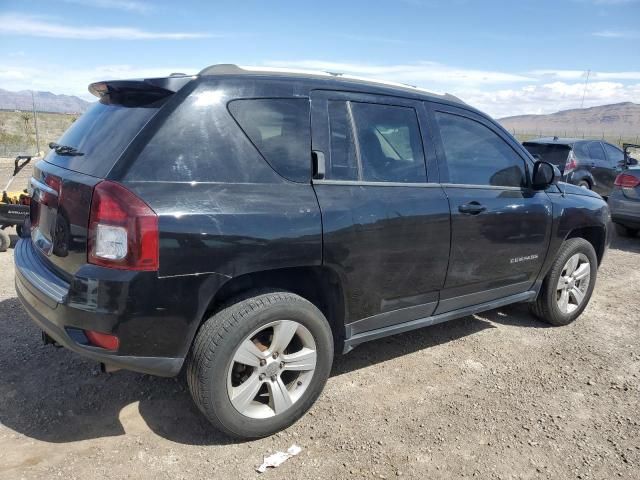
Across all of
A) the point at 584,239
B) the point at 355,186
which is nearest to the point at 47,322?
the point at 355,186

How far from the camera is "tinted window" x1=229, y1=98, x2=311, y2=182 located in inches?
106

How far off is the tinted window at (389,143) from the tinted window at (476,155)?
272 mm

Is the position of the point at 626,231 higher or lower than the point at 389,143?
lower

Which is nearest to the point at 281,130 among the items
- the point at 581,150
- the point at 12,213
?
the point at 12,213

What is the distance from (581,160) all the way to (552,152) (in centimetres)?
67

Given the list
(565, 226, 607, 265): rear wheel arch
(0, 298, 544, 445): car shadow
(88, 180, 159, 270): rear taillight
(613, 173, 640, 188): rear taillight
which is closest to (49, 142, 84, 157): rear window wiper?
(88, 180, 159, 270): rear taillight

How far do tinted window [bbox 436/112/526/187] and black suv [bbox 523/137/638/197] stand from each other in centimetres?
747

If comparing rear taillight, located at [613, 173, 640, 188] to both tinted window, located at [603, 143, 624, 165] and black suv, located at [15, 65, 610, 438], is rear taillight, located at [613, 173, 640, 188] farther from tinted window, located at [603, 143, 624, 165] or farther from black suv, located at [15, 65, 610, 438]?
black suv, located at [15, 65, 610, 438]

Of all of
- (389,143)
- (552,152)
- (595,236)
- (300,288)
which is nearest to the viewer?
(300,288)

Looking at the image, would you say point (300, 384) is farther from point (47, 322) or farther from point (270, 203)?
point (47, 322)

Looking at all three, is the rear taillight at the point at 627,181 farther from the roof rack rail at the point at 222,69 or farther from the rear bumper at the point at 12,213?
the rear bumper at the point at 12,213

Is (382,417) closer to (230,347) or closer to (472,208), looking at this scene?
(230,347)

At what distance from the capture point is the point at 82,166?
2.60m

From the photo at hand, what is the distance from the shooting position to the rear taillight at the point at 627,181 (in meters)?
8.17
